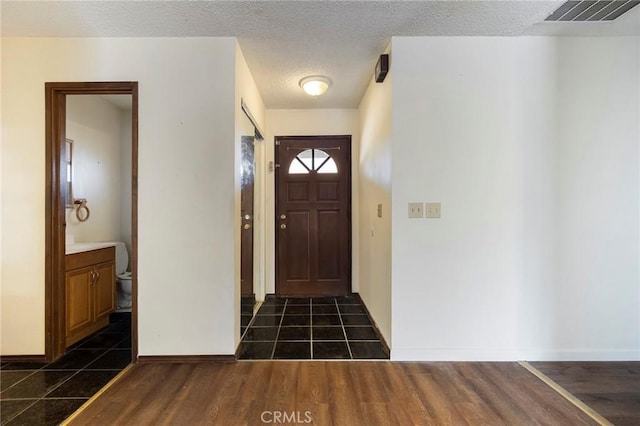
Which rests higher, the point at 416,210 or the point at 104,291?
the point at 416,210

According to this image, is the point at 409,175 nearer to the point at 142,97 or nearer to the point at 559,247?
the point at 559,247

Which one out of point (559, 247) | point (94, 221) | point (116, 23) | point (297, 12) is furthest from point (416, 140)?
point (94, 221)

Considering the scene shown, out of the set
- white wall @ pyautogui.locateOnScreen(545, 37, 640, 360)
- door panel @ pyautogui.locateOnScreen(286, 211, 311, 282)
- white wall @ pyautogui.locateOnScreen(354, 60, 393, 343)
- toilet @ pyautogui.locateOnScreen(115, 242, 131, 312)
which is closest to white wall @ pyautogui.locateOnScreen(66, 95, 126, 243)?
toilet @ pyautogui.locateOnScreen(115, 242, 131, 312)

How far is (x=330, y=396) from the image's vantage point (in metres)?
1.79

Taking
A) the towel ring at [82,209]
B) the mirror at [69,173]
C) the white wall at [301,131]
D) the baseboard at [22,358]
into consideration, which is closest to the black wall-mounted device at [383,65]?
the white wall at [301,131]

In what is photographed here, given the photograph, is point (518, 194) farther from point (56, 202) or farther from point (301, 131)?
point (56, 202)

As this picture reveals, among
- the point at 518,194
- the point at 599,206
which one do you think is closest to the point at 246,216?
the point at 518,194

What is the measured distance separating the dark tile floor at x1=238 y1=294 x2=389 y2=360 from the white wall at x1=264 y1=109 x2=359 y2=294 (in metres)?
0.57

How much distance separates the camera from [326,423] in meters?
1.56

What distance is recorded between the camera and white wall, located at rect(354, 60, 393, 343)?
2.39m

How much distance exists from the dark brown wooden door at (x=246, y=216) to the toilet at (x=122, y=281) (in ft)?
4.33

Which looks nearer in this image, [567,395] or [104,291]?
[567,395]

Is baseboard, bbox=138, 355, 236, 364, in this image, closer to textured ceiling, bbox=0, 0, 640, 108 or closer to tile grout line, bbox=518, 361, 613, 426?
tile grout line, bbox=518, 361, 613, 426

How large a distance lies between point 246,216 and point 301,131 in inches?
59.5
